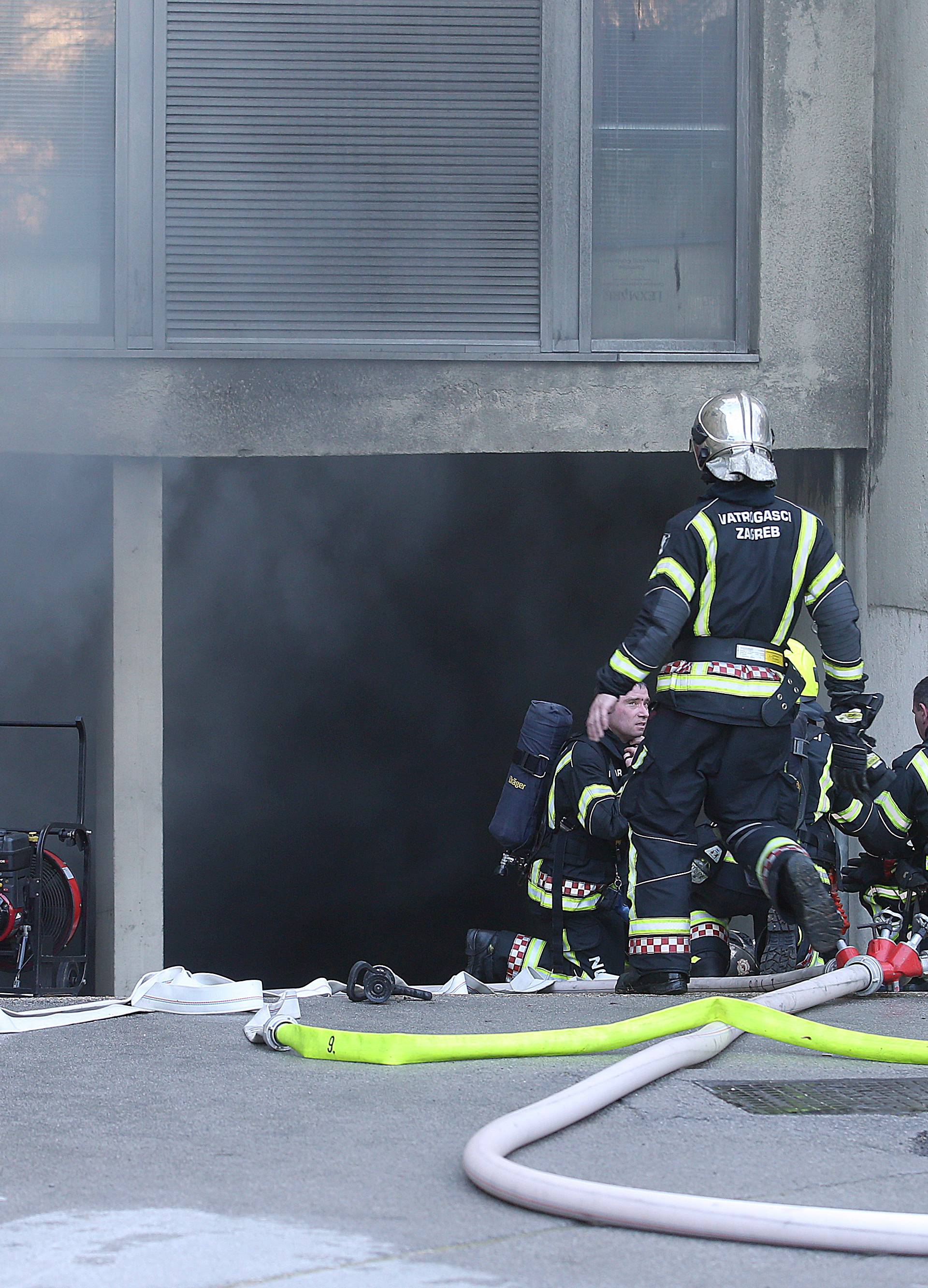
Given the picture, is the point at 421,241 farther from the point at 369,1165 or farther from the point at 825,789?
the point at 369,1165

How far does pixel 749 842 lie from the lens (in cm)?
395

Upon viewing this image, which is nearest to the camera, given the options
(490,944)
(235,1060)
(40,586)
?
(235,1060)

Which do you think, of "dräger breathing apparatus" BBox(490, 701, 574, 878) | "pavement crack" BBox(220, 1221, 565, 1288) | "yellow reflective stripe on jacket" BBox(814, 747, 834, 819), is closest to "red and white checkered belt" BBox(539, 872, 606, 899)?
"dräger breathing apparatus" BBox(490, 701, 574, 878)

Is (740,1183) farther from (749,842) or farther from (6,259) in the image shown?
(6,259)

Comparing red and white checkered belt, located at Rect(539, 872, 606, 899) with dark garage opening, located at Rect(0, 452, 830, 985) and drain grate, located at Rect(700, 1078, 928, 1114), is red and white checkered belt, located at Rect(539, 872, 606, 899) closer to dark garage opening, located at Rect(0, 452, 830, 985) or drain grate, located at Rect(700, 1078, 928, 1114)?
drain grate, located at Rect(700, 1078, 928, 1114)

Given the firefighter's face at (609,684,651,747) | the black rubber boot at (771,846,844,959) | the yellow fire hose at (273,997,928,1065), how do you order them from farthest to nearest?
the firefighter's face at (609,684,651,747) → the black rubber boot at (771,846,844,959) → the yellow fire hose at (273,997,928,1065)

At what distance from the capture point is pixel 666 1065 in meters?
2.87

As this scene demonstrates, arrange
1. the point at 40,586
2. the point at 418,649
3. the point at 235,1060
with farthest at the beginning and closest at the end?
the point at 418,649 → the point at 40,586 → the point at 235,1060

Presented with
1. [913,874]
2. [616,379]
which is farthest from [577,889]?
[616,379]

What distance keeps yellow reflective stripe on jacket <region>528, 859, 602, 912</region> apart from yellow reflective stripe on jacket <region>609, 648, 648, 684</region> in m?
1.32

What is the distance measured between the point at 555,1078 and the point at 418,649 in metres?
6.30

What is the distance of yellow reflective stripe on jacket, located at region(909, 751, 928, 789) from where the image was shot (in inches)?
180

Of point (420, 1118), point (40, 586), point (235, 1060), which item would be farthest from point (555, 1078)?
point (40, 586)

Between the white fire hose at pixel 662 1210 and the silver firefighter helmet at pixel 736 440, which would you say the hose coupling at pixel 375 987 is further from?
the silver firefighter helmet at pixel 736 440
